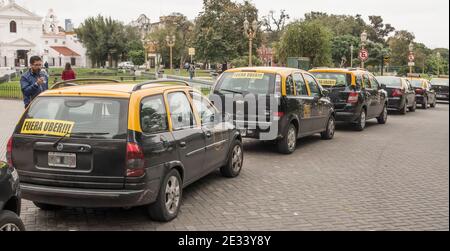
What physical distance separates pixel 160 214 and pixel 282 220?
4.57ft

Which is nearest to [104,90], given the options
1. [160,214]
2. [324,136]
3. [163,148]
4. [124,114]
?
[124,114]

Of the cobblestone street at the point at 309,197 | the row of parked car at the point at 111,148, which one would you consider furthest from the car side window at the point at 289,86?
the row of parked car at the point at 111,148

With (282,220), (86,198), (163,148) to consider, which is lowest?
(282,220)

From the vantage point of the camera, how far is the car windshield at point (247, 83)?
394 inches

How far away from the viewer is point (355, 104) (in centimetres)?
1405

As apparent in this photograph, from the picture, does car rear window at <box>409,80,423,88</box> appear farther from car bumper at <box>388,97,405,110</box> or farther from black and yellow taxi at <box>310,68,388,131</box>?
black and yellow taxi at <box>310,68,388,131</box>

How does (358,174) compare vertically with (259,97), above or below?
below

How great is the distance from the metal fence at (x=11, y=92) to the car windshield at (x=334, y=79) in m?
16.8

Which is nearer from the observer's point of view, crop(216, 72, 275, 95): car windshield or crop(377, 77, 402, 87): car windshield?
crop(216, 72, 275, 95): car windshield

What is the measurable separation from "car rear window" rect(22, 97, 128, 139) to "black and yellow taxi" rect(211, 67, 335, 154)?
4.68 metres

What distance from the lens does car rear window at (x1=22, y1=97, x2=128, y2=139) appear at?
5.37 meters

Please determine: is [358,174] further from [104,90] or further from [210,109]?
[104,90]

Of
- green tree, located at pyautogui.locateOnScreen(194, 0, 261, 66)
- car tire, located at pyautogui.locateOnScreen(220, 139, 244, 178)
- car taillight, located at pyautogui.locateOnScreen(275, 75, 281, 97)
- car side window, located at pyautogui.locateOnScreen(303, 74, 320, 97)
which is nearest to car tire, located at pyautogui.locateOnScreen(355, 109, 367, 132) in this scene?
car side window, located at pyautogui.locateOnScreen(303, 74, 320, 97)

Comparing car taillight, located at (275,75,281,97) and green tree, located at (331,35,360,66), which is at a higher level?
green tree, located at (331,35,360,66)
